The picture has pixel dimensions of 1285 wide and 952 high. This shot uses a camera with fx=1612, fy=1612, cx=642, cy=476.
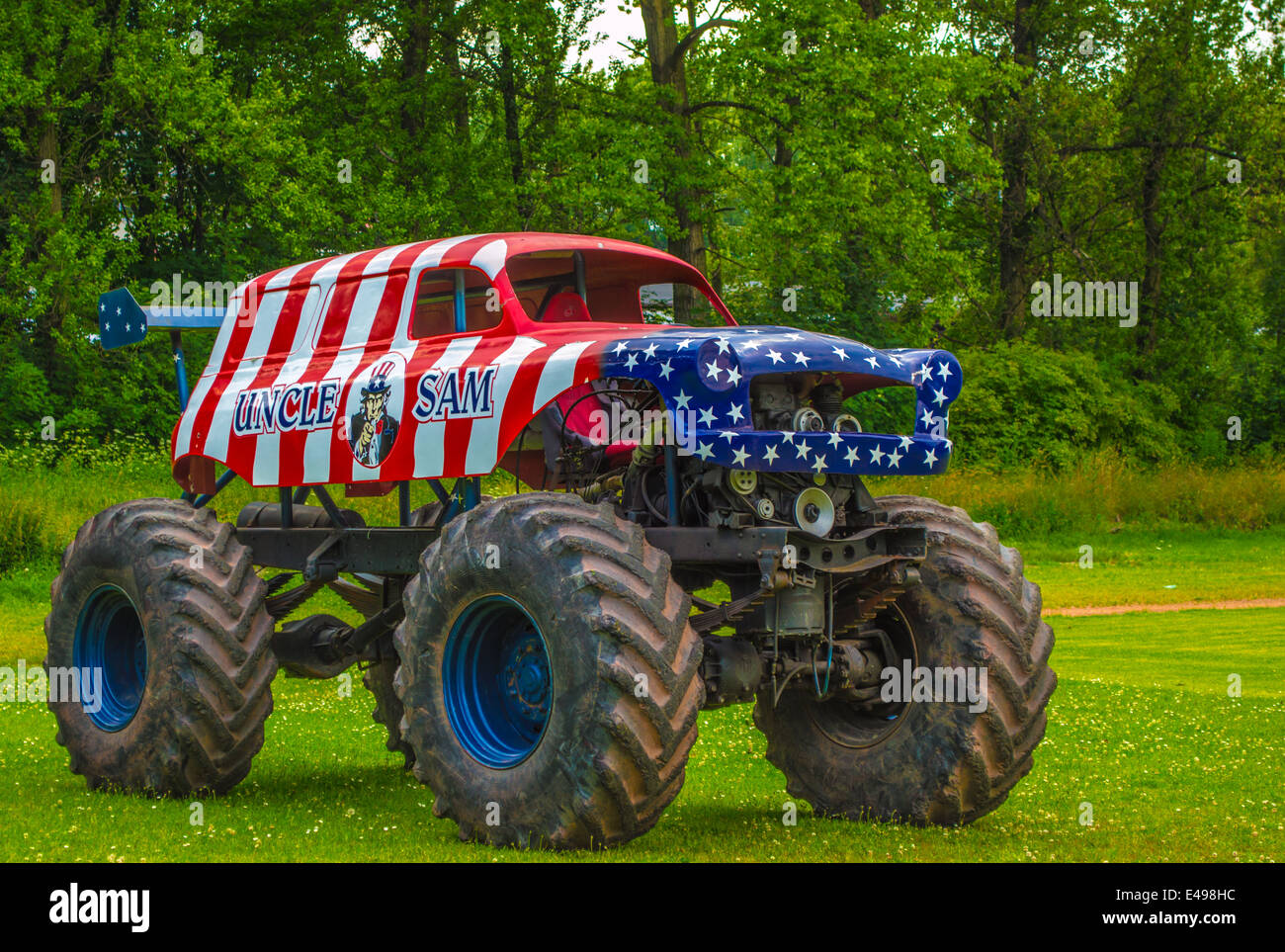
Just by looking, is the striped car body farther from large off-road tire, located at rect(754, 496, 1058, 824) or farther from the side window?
large off-road tire, located at rect(754, 496, 1058, 824)

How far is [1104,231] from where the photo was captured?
49.9 m

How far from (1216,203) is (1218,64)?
163 inches

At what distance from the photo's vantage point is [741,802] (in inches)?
393

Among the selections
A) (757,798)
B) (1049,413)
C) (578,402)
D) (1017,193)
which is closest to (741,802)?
(757,798)

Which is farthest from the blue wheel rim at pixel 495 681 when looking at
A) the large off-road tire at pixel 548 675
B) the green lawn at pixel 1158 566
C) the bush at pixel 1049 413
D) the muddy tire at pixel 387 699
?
the bush at pixel 1049 413

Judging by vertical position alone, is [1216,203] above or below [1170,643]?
above

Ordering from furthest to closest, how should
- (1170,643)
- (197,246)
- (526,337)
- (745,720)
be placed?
(197,246), (1170,643), (745,720), (526,337)

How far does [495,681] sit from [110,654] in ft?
11.8

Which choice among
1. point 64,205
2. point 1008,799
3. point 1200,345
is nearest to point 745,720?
point 1008,799

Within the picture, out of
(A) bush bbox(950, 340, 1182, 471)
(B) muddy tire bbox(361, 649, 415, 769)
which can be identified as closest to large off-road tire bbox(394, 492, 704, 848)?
(B) muddy tire bbox(361, 649, 415, 769)

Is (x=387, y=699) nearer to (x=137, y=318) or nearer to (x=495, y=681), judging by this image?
(x=137, y=318)

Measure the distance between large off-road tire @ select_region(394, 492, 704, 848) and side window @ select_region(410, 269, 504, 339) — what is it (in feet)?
7.19

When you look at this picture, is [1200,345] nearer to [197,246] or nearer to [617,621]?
[197,246]

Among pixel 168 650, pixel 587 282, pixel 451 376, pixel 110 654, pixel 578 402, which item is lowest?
pixel 110 654
